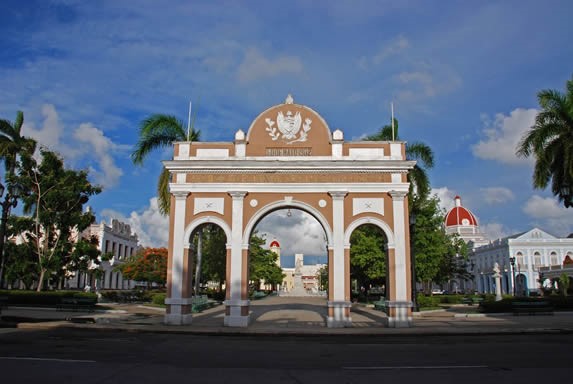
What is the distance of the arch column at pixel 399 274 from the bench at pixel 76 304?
1755cm

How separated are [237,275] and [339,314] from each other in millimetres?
4629

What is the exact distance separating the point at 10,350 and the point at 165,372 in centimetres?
501

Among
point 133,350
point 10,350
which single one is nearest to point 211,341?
point 133,350

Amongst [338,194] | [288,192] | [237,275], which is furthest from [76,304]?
[338,194]

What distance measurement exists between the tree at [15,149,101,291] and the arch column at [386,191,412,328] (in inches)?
865

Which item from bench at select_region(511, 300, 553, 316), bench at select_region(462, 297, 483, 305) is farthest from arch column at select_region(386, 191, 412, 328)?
bench at select_region(462, 297, 483, 305)

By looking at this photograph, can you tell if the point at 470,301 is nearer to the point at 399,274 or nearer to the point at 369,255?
the point at 369,255

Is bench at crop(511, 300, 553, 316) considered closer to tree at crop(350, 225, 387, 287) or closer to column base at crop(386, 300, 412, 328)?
column base at crop(386, 300, 412, 328)

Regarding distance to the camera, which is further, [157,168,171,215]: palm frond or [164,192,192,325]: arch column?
[157,168,171,215]: palm frond

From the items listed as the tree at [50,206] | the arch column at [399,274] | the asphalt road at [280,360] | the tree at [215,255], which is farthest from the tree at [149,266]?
the arch column at [399,274]

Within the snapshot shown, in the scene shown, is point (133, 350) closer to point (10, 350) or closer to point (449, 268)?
point (10, 350)

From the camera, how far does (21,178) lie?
100ft

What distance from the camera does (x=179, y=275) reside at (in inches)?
→ 795

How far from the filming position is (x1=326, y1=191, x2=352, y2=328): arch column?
19703 millimetres
